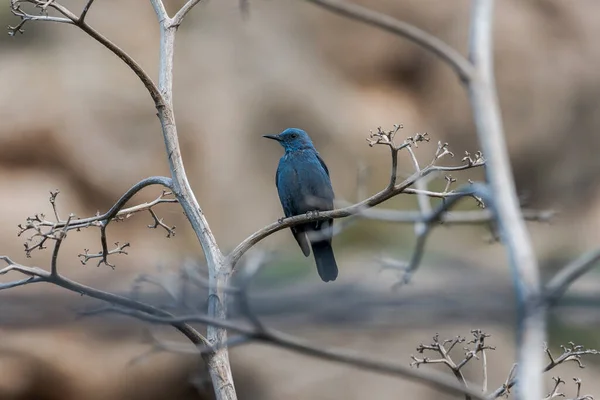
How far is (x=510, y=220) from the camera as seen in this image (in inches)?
69.2

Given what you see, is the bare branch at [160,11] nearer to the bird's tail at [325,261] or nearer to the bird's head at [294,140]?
the bird's head at [294,140]

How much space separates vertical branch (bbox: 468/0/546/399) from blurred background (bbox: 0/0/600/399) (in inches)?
212

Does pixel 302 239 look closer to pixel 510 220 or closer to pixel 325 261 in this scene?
pixel 325 261

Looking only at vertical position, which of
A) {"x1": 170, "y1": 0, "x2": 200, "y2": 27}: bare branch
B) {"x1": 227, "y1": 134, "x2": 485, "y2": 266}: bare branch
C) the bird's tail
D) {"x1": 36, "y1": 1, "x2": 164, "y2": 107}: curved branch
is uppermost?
{"x1": 170, "y1": 0, "x2": 200, "y2": 27}: bare branch

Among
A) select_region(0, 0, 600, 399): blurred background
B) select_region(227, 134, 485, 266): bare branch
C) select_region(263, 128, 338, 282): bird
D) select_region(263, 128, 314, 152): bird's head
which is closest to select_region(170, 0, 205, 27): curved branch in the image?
select_region(227, 134, 485, 266): bare branch

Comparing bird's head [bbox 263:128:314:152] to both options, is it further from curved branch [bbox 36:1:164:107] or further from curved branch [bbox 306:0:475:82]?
curved branch [bbox 306:0:475:82]

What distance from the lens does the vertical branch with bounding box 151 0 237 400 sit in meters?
3.36

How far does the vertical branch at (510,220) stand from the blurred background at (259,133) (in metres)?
5.38

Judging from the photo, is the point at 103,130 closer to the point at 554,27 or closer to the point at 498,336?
the point at 498,336

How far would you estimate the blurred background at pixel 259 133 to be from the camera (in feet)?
25.0

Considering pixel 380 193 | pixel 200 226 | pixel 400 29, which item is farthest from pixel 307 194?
pixel 400 29

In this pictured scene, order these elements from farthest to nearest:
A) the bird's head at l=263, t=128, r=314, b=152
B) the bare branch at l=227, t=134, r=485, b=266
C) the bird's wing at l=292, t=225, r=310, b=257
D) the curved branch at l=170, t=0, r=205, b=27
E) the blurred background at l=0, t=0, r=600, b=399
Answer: the blurred background at l=0, t=0, r=600, b=399 → the bird's head at l=263, t=128, r=314, b=152 → the bird's wing at l=292, t=225, r=310, b=257 → the curved branch at l=170, t=0, r=205, b=27 → the bare branch at l=227, t=134, r=485, b=266

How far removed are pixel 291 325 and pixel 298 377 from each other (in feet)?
16.4

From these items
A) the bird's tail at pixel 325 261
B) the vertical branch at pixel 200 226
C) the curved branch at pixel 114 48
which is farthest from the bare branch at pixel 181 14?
the bird's tail at pixel 325 261
